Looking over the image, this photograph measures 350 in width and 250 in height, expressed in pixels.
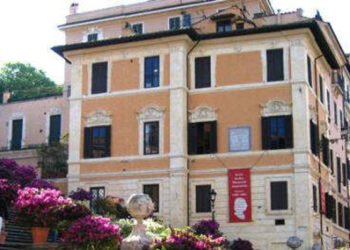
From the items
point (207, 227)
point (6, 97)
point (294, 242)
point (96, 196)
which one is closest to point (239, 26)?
point (96, 196)

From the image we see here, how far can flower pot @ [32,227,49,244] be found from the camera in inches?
925

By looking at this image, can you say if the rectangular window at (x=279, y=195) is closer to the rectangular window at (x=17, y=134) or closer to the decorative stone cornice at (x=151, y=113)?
the decorative stone cornice at (x=151, y=113)

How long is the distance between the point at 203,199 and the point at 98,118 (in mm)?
7395

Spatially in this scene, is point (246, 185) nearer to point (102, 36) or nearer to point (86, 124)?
point (86, 124)

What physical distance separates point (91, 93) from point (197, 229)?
1072 cm

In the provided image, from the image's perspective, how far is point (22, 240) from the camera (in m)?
Result: 25.0

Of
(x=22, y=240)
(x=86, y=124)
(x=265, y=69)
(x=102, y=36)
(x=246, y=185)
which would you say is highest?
(x=102, y=36)

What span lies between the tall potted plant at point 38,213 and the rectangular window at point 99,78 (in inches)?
621

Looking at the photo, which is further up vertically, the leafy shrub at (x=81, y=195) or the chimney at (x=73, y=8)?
the chimney at (x=73, y=8)

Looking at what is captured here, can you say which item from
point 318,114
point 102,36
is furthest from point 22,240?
point 102,36

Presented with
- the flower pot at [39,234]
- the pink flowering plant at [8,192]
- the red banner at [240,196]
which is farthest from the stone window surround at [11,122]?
the flower pot at [39,234]

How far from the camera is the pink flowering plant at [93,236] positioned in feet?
65.5

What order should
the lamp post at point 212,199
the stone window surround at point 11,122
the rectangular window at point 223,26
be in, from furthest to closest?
1. the stone window surround at point 11,122
2. the rectangular window at point 223,26
3. the lamp post at point 212,199

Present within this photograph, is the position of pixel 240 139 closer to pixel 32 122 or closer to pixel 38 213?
pixel 38 213
